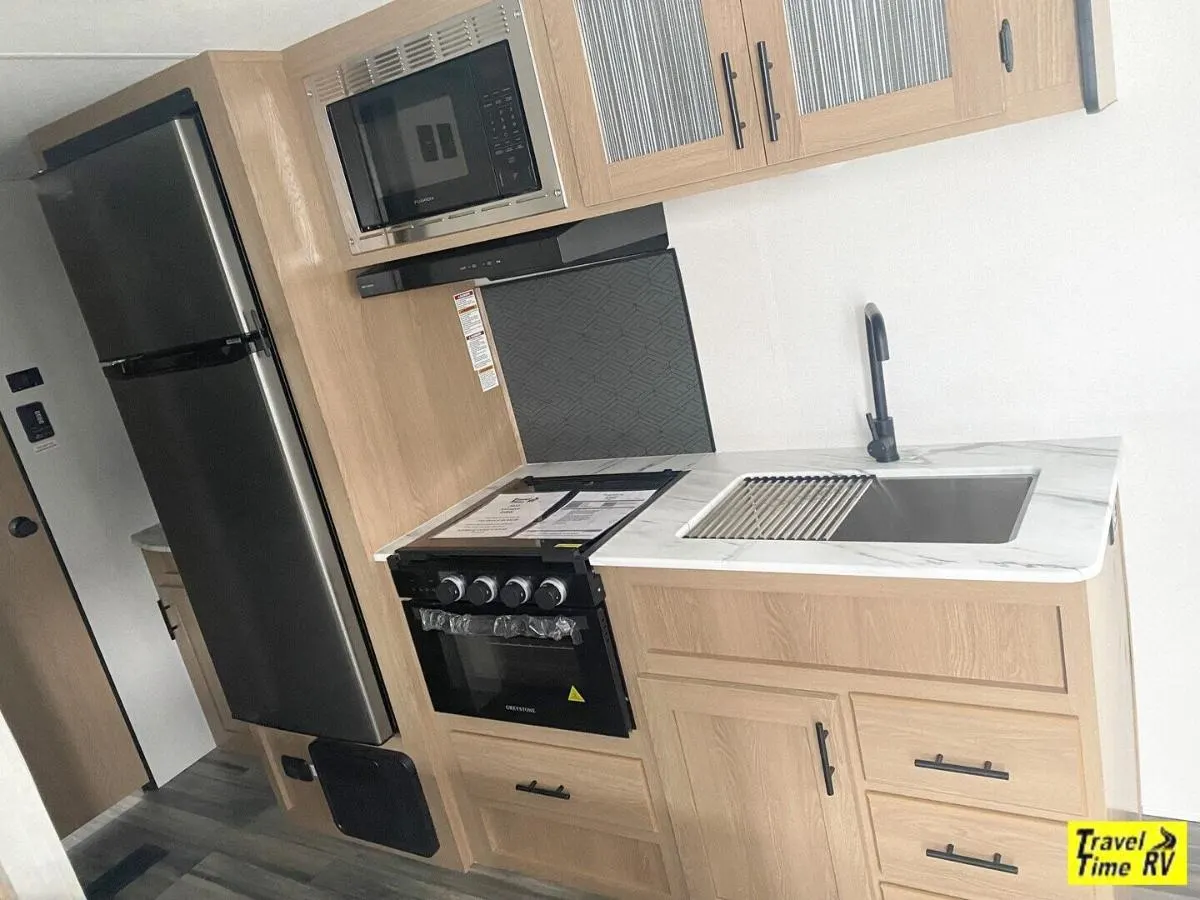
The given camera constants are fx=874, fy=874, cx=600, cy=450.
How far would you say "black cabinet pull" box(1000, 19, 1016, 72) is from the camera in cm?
141

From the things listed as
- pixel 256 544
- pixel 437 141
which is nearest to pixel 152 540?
pixel 256 544

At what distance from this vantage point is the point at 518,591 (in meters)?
1.97

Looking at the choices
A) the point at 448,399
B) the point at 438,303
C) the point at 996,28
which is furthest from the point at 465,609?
the point at 996,28

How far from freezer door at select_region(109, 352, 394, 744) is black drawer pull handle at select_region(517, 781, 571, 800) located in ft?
1.40

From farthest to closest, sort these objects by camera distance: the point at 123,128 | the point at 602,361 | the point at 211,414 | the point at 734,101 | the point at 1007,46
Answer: the point at 602,361 < the point at 211,414 < the point at 123,128 < the point at 734,101 < the point at 1007,46

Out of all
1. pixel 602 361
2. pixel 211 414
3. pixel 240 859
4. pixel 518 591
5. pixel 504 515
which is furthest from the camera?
pixel 240 859

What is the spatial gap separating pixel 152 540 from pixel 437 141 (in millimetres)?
1887

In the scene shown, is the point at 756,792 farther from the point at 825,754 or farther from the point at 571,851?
the point at 571,851

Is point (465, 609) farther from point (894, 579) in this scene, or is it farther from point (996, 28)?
point (996, 28)

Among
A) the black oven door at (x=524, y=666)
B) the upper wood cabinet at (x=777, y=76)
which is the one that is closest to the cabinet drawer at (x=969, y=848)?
the black oven door at (x=524, y=666)

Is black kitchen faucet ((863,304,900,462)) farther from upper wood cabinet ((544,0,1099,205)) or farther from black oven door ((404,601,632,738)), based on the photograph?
black oven door ((404,601,632,738))

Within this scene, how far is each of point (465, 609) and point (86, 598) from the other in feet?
5.63

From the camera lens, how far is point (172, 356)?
2207mm

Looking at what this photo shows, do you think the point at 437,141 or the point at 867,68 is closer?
the point at 867,68
